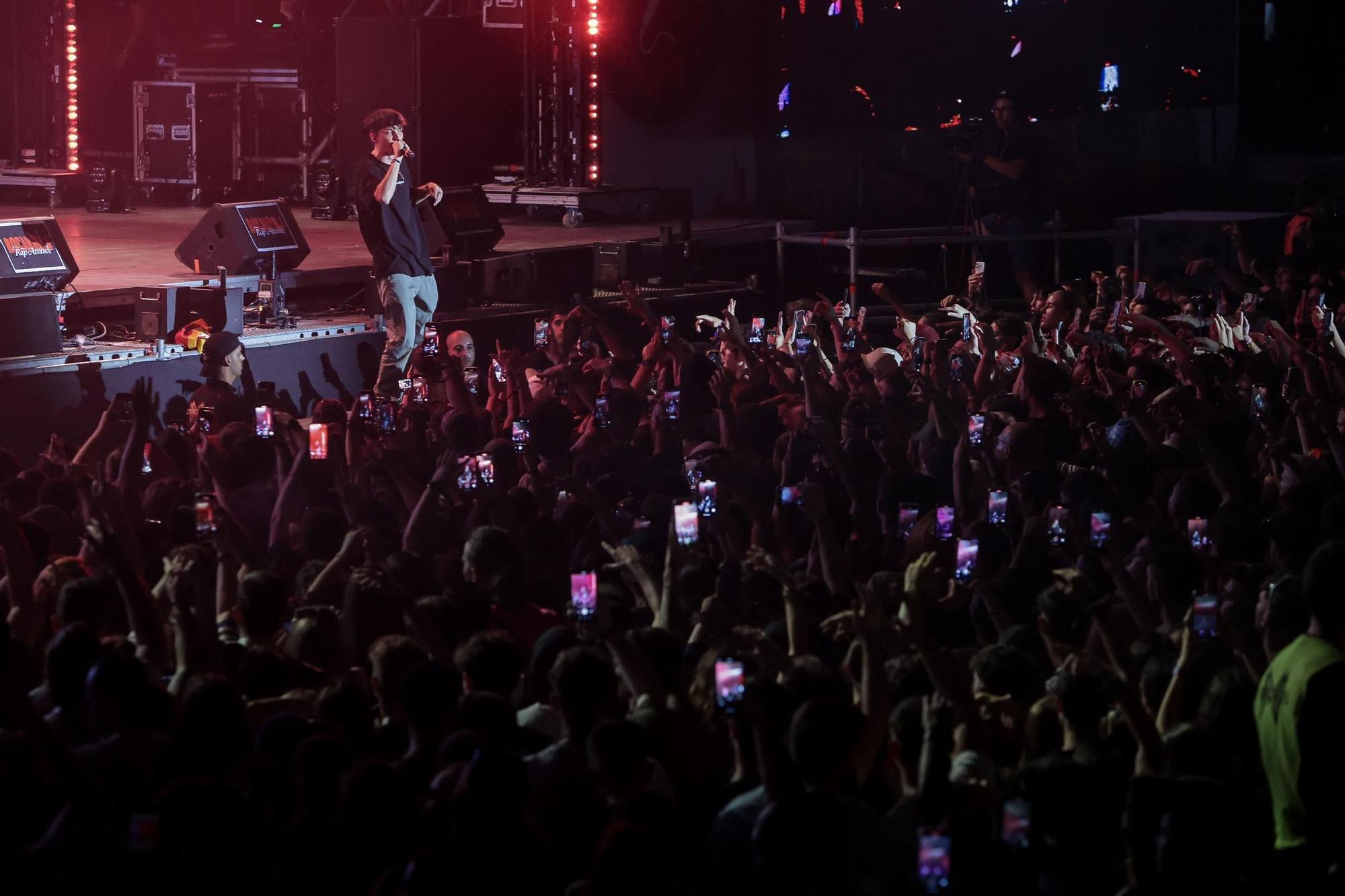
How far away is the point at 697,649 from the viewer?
391 centimetres

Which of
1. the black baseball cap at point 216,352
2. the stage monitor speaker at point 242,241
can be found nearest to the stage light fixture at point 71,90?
the stage monitor speaker at point 242,241

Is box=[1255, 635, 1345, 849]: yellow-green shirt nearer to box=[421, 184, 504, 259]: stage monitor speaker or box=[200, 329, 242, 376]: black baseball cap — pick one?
box=[200, 329, 242, 376]: black baseball cap

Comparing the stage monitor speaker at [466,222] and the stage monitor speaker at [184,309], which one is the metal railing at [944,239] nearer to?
the stage monitor speaker at [466,222]

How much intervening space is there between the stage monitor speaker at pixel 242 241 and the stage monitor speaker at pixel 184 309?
52cm

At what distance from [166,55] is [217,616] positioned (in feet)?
Answer: 45.5

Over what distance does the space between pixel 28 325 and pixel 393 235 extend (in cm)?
194

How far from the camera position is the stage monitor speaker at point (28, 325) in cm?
844

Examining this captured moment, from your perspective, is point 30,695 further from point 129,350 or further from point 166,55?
point 166,55

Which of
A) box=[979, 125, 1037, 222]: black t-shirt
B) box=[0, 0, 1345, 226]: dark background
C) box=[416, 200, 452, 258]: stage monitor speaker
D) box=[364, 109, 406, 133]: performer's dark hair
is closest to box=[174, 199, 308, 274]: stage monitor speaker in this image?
box=[416, 200, 452, 258]: stage monitor speaker

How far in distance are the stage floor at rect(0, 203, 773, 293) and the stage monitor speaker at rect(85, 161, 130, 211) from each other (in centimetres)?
12

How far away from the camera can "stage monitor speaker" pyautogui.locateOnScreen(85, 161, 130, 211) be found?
615 inches

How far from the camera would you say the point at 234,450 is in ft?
18.4

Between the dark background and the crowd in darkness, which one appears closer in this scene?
the crowd in darkness

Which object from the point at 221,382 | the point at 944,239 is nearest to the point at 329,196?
the point at 944,239
